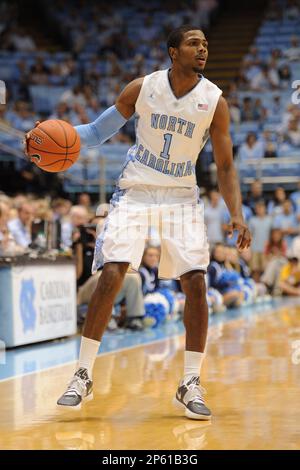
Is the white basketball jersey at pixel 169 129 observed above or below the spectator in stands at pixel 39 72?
below

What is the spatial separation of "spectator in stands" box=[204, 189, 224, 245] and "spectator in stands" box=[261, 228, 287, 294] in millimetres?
909

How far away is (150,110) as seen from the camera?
5188 mm

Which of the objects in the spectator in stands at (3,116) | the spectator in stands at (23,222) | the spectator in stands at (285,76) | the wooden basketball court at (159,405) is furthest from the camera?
the spectator in stands at (285,76)

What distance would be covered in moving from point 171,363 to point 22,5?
20.2 metres

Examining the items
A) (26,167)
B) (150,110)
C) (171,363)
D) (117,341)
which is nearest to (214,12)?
(26,167)

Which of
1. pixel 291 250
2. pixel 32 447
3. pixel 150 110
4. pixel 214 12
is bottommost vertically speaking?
pixel 291 250

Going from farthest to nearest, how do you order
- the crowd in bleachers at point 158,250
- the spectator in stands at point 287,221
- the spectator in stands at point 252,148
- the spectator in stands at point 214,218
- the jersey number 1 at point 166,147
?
the spectator in stands at point 252,148 → the spectator in stands at point 287,221 → the spectator in stands at point 214,218 → the crowd in bleachers at point 158,250 → the jersey number 1 at point 166,147

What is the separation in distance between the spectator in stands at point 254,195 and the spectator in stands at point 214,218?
81 centimetres

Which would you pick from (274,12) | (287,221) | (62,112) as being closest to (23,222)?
(287,221)

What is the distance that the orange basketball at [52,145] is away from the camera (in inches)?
203

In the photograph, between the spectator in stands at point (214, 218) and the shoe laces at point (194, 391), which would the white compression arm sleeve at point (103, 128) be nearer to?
the shoe laces at point (194, 391)

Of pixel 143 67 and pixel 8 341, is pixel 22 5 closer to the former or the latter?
pixel 143 67

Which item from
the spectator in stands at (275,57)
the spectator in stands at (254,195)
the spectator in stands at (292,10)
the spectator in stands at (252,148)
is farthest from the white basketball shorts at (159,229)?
the spectator in stands at (292,10)

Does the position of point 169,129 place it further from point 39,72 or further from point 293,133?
point 39,72
